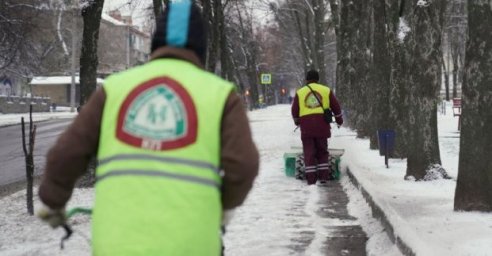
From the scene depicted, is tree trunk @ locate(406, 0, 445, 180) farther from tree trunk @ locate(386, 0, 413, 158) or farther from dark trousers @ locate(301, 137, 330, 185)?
dark trousers @ locate(301, 137, 330, 185)

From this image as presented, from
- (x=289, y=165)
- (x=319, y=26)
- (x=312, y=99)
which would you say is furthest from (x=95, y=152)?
(x=319, y=26)

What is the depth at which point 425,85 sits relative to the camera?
10.3m

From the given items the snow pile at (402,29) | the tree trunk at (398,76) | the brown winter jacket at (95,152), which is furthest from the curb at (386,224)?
the brown winter jacket at (95,152)

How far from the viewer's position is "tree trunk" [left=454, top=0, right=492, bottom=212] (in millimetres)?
7352

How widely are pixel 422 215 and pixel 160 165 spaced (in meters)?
5.35

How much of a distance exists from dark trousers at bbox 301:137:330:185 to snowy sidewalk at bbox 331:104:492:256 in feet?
1.72

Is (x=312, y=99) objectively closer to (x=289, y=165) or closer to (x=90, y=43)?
(x=289, y=165)

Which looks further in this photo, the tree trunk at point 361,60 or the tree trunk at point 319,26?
the tree trunk at point 319,26

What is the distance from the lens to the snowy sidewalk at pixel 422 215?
5801 mm

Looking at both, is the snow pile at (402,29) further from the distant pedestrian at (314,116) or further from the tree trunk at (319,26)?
the tree trunk at (319,26)

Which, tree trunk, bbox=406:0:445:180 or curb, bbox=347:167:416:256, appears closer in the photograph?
curb, bbox=347:167:416:256

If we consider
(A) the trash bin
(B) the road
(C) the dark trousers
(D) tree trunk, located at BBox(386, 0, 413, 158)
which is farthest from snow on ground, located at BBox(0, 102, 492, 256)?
(B) the road

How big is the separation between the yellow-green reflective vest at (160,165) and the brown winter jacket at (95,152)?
38mm

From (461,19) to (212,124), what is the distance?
4660 cm
